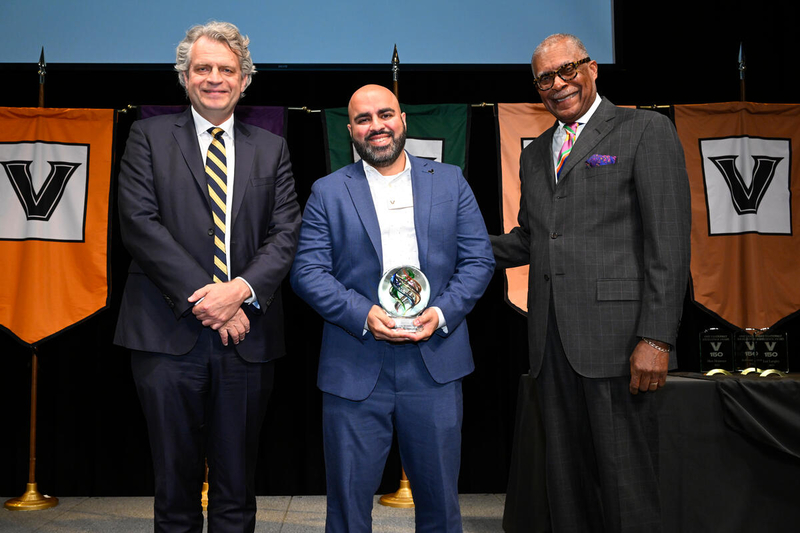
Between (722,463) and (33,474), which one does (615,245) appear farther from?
(33,474)

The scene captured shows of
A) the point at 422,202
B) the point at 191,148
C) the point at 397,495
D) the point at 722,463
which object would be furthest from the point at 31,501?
the point at 722,463

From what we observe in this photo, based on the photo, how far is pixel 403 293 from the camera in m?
1.94

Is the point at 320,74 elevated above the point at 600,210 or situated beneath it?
elevated above

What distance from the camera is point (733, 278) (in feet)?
13.5

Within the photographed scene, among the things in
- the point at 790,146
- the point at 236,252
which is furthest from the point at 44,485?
the point at 790,146

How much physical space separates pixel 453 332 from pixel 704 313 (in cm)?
301

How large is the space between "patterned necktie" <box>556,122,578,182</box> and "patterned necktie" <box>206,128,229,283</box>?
1133 mm

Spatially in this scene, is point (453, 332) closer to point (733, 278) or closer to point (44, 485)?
point (733, 278)

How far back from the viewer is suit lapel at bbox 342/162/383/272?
2102mm

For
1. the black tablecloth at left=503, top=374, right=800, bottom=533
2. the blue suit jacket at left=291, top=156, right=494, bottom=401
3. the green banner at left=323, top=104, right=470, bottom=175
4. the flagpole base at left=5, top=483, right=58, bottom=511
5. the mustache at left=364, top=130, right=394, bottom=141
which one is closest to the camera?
the blue suit jacket at left=291, top=156, right=494, bottom=401

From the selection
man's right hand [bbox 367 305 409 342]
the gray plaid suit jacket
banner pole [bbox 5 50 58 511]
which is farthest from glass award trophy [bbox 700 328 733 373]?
banner pole [bbox 5 50 58 511]

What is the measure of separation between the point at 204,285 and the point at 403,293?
0.61 meters

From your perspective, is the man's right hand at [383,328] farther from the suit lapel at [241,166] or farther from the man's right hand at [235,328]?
the suit lapel at [241,166]

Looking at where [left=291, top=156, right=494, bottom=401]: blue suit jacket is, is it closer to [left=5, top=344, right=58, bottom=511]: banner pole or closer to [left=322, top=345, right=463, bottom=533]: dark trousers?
[left=322, top=345, right=463, bottom=533]: dark trousers
